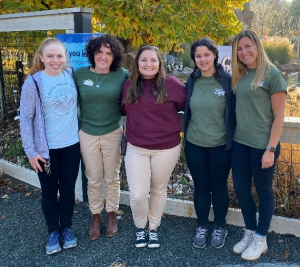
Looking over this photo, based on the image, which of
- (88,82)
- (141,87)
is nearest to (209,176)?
(141,87)

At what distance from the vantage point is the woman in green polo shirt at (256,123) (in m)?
2.82

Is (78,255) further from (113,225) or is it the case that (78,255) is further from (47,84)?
(47,84)

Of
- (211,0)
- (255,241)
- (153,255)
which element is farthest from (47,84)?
(211,0)

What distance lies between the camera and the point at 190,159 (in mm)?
3250

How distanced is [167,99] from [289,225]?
1.68 m

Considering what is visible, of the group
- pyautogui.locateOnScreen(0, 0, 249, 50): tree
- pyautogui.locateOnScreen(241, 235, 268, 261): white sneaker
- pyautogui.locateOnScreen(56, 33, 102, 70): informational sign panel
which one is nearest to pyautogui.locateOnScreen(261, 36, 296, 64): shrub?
pyautogui.locateOnScreen(0, 0, 249, 50): tree

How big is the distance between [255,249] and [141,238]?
40.0 inches

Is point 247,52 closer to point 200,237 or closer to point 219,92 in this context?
point 219,92

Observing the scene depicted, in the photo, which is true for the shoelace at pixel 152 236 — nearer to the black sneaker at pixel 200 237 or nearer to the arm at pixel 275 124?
the black sneaker at pixel 200 237

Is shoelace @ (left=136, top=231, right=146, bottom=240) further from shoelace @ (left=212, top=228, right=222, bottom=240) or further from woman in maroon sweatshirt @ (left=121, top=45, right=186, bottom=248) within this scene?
shoelace @ (left=212, top=228, right=222, bottom=240)

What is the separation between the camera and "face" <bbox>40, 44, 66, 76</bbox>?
3.09m

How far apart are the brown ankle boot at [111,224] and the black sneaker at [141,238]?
0.98 ft

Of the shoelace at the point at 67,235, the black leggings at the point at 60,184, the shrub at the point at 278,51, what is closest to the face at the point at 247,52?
the black leggings at the point at 60,184

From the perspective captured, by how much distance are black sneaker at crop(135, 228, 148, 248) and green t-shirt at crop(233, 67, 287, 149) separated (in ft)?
4.11
